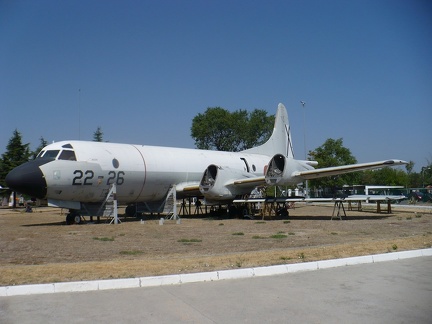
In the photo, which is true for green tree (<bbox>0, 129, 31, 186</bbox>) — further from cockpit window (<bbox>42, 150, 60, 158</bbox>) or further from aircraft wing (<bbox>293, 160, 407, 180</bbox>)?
aircraft wing (<bbox>293, 160, 407, 180</bbox>)

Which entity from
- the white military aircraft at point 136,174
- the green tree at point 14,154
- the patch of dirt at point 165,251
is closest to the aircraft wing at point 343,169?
the white military aircraft at point 136,174

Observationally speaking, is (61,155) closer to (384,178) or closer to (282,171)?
(282,171)

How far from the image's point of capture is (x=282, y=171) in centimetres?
2259

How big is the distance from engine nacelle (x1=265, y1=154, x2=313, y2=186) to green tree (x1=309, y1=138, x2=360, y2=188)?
118 ft

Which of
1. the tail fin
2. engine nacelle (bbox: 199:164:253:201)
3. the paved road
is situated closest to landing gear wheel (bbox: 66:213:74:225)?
engine nacelle (bbox: 199:164:253:201)

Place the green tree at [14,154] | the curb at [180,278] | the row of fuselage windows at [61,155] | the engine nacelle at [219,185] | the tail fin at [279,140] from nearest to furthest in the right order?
1. the curb at [180,278]
2. the row of fuselage windows at [61,155]
3. the engine nacelle at [219,185]
4. the tail fin at [279,140]
5. the green tree at [14,154]

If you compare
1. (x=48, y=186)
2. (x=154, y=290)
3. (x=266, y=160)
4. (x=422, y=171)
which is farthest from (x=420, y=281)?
(x=422, y=171)

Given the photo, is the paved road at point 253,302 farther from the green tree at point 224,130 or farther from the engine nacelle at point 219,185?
the green tree at point 224,130

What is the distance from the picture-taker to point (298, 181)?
2286 centimetres

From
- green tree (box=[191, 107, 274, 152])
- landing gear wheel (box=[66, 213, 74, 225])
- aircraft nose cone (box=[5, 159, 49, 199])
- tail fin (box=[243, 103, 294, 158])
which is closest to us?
aircraft nose cone (box=[5, 159, 49, 199])

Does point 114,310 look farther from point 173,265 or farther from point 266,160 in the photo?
point 266,160

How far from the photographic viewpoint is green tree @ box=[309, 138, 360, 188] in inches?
2291

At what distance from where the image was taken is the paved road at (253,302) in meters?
5.29

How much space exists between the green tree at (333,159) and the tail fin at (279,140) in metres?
24.3
